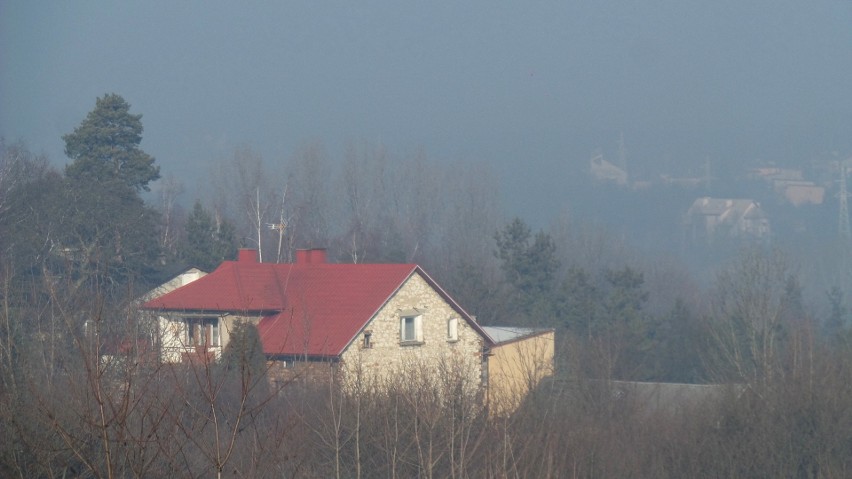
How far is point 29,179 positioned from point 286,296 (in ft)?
50.3

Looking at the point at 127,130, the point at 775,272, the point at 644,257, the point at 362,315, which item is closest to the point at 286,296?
the point at 362,315

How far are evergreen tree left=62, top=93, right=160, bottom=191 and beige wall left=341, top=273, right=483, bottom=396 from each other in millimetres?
15539

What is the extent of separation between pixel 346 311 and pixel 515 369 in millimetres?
5608

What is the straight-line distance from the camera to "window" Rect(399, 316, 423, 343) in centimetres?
2433

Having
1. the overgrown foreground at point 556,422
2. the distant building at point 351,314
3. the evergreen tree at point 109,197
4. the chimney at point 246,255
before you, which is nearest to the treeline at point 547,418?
the overgrown foreground at point 556,422

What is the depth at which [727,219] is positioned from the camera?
65188 millimetres

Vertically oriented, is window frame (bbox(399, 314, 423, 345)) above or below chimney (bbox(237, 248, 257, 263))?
below

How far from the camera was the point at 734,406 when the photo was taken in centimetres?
1872

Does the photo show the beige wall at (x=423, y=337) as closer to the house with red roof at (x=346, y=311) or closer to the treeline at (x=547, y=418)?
the house with red roof at (x=346, y=311)

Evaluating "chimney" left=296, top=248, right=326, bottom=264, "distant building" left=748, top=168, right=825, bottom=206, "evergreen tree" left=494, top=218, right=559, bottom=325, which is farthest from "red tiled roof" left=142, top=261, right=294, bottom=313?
"distant building" left=748, top=168, right=825, bottom=206

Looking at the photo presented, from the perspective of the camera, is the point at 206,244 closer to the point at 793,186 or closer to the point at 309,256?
the point at 309,256

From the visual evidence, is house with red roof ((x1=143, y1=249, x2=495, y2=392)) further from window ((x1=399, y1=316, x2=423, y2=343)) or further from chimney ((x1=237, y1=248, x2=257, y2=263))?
chimney ((x1=237, y1=248, x2=257, y2=263))

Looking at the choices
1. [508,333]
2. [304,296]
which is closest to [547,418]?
[304,296]

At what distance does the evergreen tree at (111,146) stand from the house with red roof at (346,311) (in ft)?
36.1
